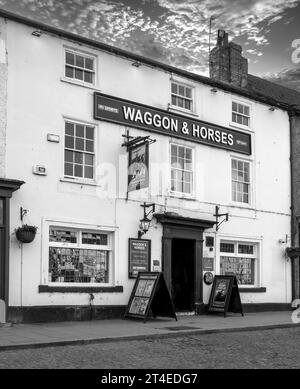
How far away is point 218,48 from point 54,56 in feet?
36.2

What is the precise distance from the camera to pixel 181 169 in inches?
752

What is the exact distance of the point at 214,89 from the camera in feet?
66.5

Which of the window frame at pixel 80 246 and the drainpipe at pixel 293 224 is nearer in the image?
the window frame at pixel 80 246

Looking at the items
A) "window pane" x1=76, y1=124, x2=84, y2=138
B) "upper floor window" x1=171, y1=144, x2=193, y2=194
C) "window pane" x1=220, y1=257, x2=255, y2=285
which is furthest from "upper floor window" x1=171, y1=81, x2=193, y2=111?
"window pane" x1=220, y1=257, x2=255, y2=285

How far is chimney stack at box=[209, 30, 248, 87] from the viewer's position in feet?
82.5

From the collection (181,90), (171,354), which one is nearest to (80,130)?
(181,90)

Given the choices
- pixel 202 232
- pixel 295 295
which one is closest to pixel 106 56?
pixel 202 232

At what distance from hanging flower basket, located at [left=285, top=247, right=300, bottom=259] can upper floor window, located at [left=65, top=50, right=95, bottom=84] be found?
9.51 meters

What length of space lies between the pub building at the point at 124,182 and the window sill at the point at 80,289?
4 centimetres

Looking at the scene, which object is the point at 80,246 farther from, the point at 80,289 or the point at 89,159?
the point at 89,159

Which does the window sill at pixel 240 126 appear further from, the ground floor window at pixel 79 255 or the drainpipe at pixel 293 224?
the ground floor window at pixel 79 255

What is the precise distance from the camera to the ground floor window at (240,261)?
20.1m

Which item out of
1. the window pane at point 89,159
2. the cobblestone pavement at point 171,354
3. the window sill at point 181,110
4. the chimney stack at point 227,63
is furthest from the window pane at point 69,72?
the chimney stack at point 227,63

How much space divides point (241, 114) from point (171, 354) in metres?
11.9
